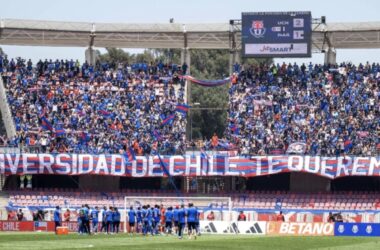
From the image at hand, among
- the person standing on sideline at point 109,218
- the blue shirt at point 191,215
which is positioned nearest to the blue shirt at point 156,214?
the person standing on sideline at point 109,218

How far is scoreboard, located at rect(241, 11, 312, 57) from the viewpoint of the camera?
77438 mm

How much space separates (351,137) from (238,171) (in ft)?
26.1

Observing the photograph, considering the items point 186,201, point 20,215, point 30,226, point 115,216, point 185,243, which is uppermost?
point 186,201

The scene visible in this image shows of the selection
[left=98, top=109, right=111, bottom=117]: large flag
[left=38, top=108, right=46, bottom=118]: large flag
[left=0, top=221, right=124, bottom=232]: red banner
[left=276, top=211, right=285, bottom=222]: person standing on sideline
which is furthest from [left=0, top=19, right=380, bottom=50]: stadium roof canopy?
[left=0, top=221, right=124, bottom=232]: red banner

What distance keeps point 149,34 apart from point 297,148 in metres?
14.6

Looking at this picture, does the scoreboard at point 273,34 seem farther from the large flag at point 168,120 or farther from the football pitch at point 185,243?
the football pitch at point 185,243

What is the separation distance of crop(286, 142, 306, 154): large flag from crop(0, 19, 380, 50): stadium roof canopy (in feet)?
30.1

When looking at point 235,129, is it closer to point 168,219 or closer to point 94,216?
point 94,216

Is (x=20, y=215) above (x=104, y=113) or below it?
below

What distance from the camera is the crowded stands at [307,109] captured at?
73.2 metres

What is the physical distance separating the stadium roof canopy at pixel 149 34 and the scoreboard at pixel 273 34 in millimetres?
1320

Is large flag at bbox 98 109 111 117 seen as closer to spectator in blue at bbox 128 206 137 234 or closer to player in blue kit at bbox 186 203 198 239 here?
spectator in blue at bbox 128 206 137 234

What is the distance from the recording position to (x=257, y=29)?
77.9 m

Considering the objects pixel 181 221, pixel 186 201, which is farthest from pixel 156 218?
pixel 186 201
